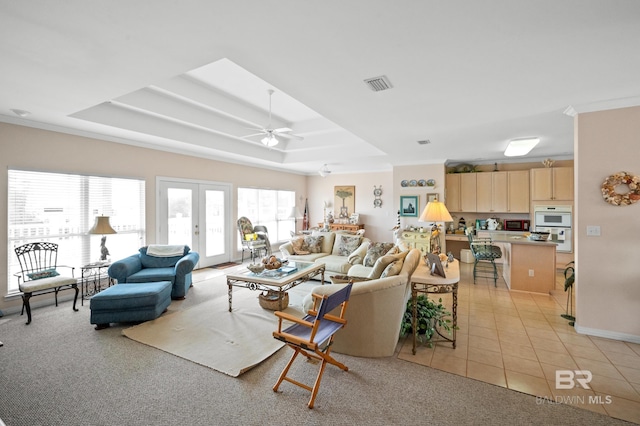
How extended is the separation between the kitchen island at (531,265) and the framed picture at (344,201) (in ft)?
16.1

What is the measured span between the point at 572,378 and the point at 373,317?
69.2 inches

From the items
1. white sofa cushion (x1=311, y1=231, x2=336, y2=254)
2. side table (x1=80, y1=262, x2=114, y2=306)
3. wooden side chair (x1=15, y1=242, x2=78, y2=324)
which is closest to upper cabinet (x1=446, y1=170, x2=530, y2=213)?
white sofa cushion (x1=311, y1=231, x2=336, y2=254)

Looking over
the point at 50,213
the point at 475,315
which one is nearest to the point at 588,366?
the point at 475,315

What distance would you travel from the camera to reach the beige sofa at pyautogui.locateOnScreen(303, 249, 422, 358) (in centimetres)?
257

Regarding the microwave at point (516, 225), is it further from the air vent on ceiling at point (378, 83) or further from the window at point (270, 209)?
the window at point (270, 209)

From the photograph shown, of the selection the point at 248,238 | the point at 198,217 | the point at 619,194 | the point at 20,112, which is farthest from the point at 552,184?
the point at 20,112

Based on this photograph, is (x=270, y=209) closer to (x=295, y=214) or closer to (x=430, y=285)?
(x=295, y=214)

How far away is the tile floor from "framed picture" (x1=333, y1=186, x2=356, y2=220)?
18.3 ft

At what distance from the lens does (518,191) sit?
6414 millimetres

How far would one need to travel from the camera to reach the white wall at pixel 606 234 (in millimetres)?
2951

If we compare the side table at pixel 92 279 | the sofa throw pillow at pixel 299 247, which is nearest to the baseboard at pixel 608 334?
the sofa throw pillow at pixel 299 247

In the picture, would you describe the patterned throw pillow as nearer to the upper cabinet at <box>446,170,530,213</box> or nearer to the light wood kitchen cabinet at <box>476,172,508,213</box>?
the upper cabinet at <box>446,170,530,213</box>

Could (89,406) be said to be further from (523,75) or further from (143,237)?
(523,75)

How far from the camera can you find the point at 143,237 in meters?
5.12
